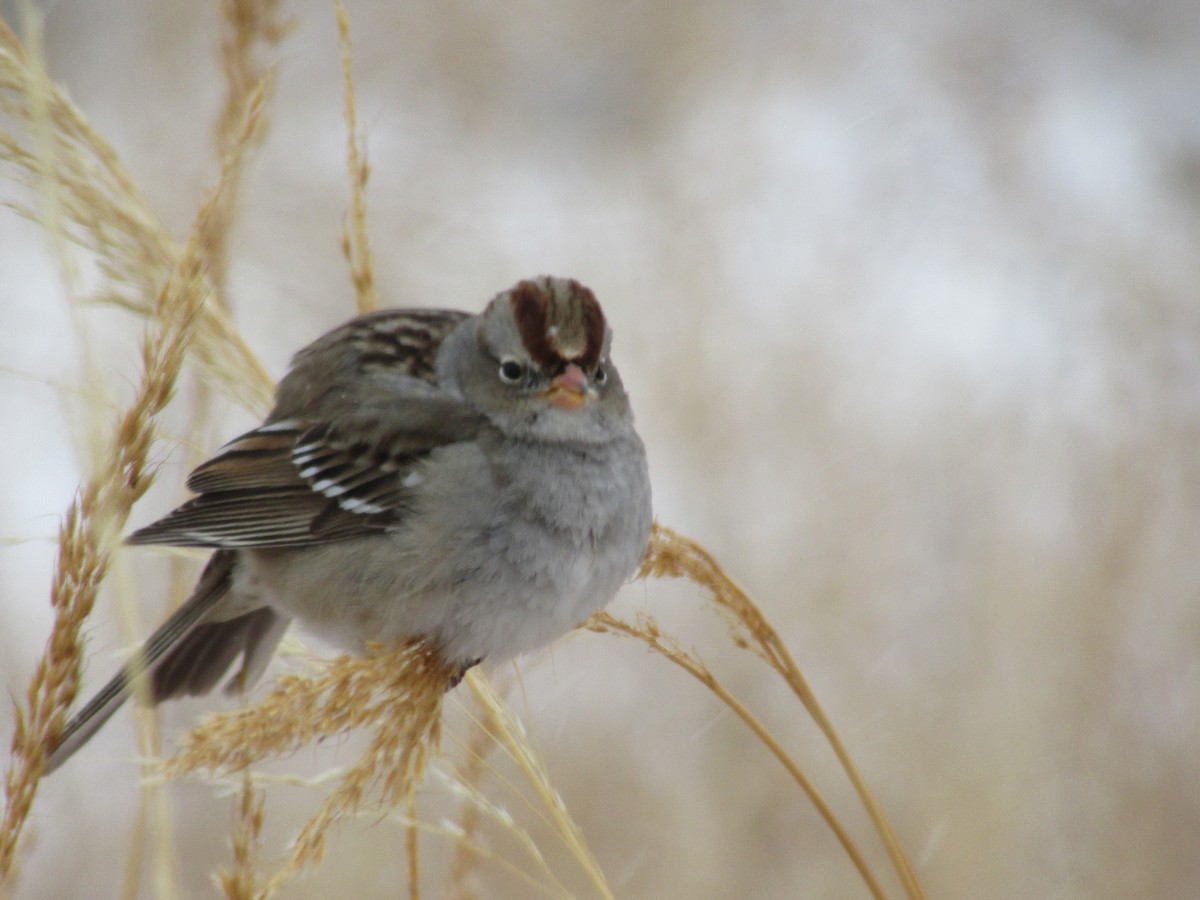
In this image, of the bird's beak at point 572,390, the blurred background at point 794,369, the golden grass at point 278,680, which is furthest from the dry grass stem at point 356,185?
the bird's beak at point 572,390

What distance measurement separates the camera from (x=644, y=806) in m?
4.32

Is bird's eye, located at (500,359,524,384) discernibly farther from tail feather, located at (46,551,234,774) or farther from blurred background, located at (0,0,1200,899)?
tail feather, located at (46,551,234,774)

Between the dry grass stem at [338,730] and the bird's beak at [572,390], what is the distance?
0.71 m

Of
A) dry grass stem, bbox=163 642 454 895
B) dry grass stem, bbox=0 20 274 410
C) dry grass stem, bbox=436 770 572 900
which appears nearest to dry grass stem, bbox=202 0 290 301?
dry grass stem, bbox=0 20 274 410

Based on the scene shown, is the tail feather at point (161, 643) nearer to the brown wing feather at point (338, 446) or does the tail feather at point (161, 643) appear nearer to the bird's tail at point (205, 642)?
the bird's tail at point (205, 642)

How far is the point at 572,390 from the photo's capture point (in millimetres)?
2586

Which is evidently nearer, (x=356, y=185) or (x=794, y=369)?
(x=356, y=185)

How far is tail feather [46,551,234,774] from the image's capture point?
2219 mm

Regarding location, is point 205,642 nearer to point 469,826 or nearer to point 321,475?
point 321,475

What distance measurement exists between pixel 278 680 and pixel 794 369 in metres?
3.69

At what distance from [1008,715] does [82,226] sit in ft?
11.1

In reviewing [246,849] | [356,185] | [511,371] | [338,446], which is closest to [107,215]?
[356,185]

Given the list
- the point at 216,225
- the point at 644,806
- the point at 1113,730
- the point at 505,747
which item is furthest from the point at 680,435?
the point at 505,747

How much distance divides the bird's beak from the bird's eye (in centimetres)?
10
